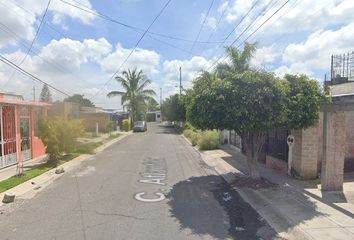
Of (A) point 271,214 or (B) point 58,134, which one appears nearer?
(A) point 271,214

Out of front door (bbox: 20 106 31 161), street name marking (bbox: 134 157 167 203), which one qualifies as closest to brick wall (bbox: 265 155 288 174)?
street name marking (bbox: 134 157 167 203)

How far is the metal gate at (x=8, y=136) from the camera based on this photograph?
1470 centimetres

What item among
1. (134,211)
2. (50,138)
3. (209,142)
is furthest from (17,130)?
(209,142)

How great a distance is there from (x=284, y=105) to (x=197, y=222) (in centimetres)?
432

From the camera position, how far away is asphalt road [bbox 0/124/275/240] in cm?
661

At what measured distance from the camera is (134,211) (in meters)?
8.00

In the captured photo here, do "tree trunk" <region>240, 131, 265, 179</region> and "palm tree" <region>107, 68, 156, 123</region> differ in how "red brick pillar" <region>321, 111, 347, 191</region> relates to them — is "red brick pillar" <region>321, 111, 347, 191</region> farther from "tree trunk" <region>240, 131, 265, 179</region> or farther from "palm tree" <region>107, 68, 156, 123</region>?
"palm tree" <region>107, 68, 156, 123</region>

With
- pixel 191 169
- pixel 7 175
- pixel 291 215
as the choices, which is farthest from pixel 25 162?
pixel 291 215

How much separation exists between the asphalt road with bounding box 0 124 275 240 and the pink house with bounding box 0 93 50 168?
12.1 ft

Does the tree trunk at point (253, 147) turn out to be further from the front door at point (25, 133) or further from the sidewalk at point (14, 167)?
the front door at point (25, 133)

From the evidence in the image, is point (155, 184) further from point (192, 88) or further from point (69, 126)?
point (69, 126)

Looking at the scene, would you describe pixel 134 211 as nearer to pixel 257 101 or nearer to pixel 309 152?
pixel 257 101

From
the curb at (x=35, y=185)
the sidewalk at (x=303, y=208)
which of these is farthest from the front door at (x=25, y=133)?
the sidewalk at (x=303, y=208)

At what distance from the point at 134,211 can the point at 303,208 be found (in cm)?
380
